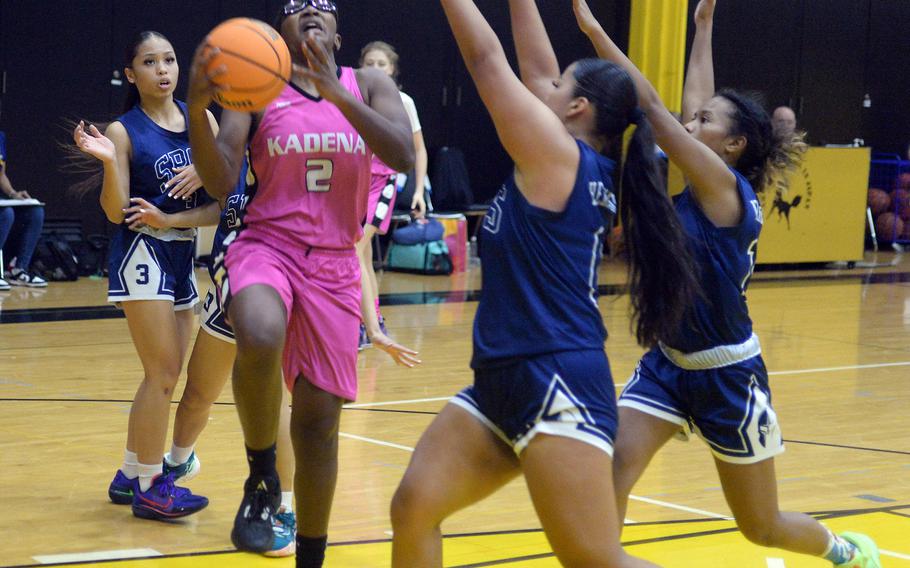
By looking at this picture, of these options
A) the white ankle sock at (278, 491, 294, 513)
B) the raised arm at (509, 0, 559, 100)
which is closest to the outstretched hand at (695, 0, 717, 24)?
the raised arm at (509, 0, 559, 100)

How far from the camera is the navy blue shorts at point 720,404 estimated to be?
369cm

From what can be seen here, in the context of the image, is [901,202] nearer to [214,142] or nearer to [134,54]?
[134,54]

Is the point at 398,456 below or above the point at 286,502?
below

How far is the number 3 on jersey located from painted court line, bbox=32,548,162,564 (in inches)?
54.9

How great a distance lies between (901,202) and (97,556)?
15.6 metres

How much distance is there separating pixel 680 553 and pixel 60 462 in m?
2.69

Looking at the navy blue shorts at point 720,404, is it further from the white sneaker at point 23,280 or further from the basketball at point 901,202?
the basketball at point 901,202

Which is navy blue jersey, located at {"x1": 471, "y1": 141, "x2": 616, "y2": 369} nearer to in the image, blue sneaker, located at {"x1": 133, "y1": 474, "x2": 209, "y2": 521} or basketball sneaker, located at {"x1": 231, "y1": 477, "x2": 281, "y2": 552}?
basketball sneaker, located at {"x1": 231, "y1": 477, "x2": 281, "y2": 552}

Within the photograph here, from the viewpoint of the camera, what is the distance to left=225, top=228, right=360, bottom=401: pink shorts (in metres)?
3.77

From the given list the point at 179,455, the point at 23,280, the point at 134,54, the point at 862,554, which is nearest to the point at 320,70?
the point at 134,54

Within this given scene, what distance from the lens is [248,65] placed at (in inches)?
136

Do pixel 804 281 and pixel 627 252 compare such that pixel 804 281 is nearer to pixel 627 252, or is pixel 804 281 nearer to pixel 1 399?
pixel 1 399

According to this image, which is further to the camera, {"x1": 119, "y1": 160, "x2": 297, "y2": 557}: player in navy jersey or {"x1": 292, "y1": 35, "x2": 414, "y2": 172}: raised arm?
{"x1": 119, "y1": 160, "x2": 297, "y2": 557}: player in navy jersey

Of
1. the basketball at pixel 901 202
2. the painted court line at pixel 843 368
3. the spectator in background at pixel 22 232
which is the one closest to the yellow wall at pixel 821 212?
the basketball at pixel 901 202
